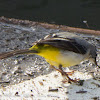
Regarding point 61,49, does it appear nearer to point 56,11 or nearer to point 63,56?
point 63,56

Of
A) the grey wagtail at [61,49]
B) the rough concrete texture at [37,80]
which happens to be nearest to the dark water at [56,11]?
the rough concrete texture at [37,80]

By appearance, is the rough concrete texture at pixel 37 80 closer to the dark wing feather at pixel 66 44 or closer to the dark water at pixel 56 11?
the dark wing feather at pixel 66 44

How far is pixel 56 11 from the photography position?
22.4 feet

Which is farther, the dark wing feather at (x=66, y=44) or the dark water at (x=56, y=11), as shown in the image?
the dark water at (x=56, y=11)

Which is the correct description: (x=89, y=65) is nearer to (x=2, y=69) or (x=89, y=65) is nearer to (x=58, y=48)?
(x=58, y=48)

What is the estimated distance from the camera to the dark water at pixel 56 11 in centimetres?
613

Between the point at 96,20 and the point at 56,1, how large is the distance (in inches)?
74.9

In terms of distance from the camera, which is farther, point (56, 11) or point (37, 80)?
point (56, 11)

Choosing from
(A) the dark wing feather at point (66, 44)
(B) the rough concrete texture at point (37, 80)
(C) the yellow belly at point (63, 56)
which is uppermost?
(A) the dark wing feather at point (66, 44)

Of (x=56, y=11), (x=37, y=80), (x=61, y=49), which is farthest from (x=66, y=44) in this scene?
(x=56, y=11)

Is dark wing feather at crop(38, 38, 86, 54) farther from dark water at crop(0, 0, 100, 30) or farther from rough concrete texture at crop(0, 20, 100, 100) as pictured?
dark water at crop(0, 0, 100, 30)

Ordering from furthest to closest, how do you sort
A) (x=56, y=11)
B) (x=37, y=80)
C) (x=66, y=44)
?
(x=56, y=11) → (x=37, y=80) → (x=66, y=44)

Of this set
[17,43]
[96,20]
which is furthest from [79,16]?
[17,43]

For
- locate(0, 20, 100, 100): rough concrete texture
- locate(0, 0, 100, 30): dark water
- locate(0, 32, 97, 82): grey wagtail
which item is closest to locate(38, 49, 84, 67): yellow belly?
locate(0, 32, 97, 82): grey wagtail
